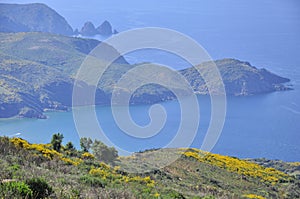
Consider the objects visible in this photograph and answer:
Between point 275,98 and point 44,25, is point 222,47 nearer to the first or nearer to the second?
point 275,98

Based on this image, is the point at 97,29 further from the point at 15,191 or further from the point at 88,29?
the point at 15,191

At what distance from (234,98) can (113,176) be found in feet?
306

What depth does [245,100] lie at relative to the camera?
9931cm

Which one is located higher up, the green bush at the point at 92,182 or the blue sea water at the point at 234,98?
the blue sea water at the point at 234,98

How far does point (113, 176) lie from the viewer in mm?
10031

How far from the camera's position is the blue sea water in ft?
227

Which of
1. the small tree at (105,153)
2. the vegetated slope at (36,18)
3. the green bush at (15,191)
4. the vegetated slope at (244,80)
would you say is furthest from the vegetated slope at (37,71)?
the green bush at (15,191)

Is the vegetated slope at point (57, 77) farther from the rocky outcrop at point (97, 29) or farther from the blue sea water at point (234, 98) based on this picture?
the rocky outcrop at point (97, 29)

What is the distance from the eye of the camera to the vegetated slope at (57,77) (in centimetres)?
9312

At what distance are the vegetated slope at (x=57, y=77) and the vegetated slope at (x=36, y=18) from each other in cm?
5195

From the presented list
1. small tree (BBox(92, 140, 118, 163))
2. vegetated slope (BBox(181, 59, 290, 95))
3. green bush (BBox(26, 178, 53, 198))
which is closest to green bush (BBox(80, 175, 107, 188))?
green bush (BBox(26, 178, 53, 198))

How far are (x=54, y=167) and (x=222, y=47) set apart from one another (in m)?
128

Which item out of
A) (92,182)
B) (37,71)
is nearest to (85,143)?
(92,182)

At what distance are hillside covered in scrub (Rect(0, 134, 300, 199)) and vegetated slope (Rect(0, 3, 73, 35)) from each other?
6577 inches
